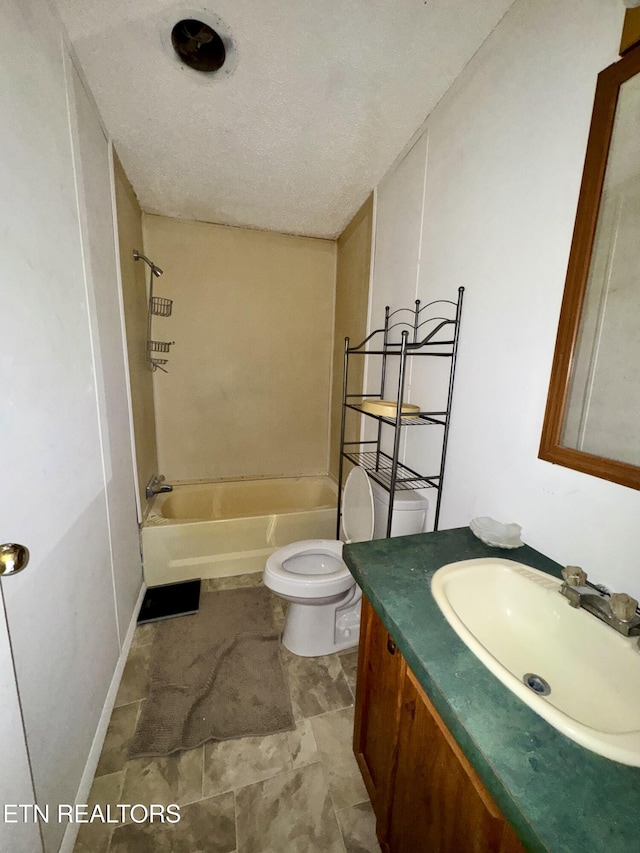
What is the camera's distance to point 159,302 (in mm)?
2512

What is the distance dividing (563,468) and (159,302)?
2.72 metres

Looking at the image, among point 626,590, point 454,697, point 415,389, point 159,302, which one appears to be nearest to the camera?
point 454,697

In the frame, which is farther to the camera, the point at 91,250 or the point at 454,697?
the point at 91,250

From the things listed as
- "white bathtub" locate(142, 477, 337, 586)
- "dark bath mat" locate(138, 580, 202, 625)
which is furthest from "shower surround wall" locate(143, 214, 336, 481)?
"dark bath mat" locate(138, 580, 202, 625)

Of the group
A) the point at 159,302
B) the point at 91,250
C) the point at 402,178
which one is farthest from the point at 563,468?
the point at 159,302

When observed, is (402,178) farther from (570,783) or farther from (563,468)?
(570,783)

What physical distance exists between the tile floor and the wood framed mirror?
133 cm

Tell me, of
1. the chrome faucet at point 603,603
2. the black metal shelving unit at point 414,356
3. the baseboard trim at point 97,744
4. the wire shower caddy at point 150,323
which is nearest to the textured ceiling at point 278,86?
the wire shower caddy at point 150,323

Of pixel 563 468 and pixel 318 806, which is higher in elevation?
pixel 563 468

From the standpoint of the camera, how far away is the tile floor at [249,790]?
100 cm

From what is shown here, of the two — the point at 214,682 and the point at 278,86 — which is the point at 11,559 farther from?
the point at 278,86

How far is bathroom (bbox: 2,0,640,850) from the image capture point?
2.77ft

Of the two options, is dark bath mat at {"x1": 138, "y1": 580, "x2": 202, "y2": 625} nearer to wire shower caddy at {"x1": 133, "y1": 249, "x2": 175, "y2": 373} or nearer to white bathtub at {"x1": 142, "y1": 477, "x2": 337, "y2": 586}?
white bathtub at {"x1": 142, "y1": 477, "x2": 337, "y2": 586}

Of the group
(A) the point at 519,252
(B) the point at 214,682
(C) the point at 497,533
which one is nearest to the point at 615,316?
(A) the point at 519,252
